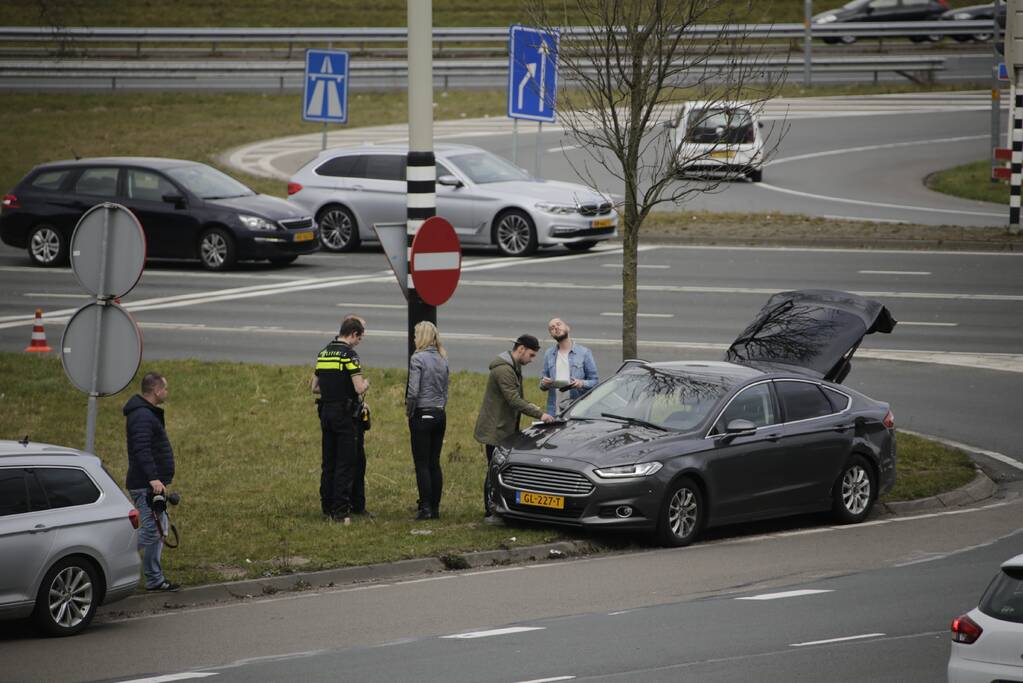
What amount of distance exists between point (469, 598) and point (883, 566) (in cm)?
338

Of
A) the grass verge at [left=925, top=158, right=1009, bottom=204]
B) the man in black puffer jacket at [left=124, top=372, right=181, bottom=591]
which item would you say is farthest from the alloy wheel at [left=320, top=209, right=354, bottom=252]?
the man in black puffer jacket at [left=124, top=372, right=181, bottom=591]

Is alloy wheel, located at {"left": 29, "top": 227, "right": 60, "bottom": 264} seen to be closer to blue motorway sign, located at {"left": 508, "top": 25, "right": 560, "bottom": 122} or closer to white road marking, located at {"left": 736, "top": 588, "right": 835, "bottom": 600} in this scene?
blue motorway sign, located at {"left": 508, "top": 25, "right": 560, "bottom": 122}

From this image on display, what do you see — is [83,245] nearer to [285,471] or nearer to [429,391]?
[429,391]

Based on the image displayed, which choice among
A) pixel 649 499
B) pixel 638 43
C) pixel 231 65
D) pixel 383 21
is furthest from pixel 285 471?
pixel 383 21

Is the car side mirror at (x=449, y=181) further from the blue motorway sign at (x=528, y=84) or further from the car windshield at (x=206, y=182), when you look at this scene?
the car windshield at (x=206, y=182)

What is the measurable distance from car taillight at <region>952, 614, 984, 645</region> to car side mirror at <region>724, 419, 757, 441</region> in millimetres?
6028

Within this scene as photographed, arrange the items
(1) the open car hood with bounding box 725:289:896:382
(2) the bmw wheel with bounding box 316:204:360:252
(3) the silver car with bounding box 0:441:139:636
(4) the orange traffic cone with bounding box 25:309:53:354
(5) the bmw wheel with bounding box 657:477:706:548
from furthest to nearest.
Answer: (2) the bmw wheel with bounding box 316:204:360:252
(4) the orange traffic cone with bounding box 25:309:53:354
(1) the open car hood with bounding box 725:289:896:382
(5) the bmw wheel with bounding box 657:477:706:548
(3) the silver car with bounding box 0:441:139:636

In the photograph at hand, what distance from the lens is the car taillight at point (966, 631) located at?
7.07m

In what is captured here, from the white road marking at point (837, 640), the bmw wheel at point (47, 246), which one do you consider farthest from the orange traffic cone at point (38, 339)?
the white road marking at point (837, 640)

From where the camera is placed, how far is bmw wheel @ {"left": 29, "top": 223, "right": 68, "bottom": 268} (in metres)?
28.5

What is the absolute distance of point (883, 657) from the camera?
932 cm

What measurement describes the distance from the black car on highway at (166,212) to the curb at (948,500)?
15240 mm

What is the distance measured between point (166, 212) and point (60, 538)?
18055mm

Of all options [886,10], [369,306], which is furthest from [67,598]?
[886,10]
